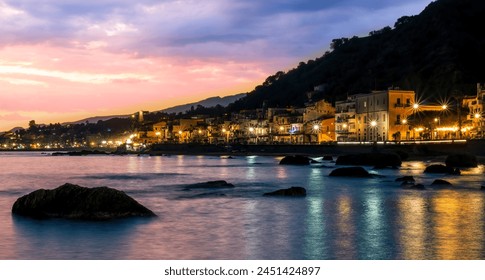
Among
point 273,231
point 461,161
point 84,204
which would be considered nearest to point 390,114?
point 461,161

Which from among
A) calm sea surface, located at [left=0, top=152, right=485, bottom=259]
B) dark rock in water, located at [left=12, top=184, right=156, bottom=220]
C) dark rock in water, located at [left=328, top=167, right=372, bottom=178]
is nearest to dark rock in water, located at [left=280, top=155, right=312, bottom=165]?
dark rock in water, located at [left=328, top=167, right=372, bottom=178]

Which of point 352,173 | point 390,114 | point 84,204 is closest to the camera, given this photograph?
point 84,204

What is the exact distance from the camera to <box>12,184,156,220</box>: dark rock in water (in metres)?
24.5

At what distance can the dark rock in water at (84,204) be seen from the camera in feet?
80.4

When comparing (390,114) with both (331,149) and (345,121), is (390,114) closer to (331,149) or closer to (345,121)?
(331,149)

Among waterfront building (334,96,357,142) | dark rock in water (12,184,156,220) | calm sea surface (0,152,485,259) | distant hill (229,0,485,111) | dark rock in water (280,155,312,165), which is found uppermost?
distant hill (229,0,485,111)

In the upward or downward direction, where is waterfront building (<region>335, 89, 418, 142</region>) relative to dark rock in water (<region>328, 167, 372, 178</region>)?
upward

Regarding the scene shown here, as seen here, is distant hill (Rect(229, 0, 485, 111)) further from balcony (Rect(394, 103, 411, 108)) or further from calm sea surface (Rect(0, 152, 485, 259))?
calm sea surface (Rect(0, 152, 485, 259))

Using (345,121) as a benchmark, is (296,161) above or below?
below

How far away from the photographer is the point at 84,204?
2462 centimetres

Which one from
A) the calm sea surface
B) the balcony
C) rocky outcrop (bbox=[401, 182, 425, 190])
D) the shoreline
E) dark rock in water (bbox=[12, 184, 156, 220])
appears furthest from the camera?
the balcony

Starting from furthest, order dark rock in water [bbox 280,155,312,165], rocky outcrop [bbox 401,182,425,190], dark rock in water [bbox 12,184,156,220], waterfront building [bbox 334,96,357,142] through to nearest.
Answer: waterfront building [bbox 334,96,357,142] → dark rock in water [bbox 280,155,312,165] → rocky outcrop [bbox 401,182,425,190] → dark rock in water [bbox 12,184,156,220]

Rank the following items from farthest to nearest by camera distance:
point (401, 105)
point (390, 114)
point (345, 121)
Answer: point (345, 121) → point (401, 105) → point (390, 114)
